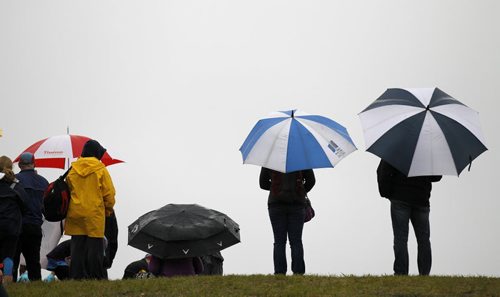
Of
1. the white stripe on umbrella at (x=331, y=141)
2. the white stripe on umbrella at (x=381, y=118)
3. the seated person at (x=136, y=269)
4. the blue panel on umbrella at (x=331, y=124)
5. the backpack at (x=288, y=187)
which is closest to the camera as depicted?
the white stripe on umbrella at (x=381, y=118)

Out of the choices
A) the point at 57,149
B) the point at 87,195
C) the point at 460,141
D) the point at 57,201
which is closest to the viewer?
the point at 57,201

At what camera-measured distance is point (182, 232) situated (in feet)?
48.3

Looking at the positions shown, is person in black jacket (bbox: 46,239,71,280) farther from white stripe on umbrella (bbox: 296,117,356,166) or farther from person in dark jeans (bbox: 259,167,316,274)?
white stripe on umbrella (bbox: 296,117,356,166)

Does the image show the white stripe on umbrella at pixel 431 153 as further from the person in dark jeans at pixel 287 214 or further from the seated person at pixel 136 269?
the seated person at pixel 136 269

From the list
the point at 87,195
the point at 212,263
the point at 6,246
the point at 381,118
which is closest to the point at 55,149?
the point at 212,263

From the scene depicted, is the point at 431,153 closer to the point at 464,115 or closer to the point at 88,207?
the point at 464,115

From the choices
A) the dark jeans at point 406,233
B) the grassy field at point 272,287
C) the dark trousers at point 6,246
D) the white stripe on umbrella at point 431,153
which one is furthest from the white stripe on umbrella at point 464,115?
the dark trousers at point 6,246

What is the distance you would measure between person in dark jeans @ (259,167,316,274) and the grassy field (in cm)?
88

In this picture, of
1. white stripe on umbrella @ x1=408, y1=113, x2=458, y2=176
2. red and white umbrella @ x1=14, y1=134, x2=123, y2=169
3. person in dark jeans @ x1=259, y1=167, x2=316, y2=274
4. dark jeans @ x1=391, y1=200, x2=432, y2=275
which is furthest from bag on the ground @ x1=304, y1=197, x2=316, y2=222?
red and white umbrella @ x1=14, y1=134, x2=123, y2=169

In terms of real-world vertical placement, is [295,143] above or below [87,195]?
above

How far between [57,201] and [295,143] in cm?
362

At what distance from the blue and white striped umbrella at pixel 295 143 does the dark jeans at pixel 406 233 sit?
1.25 metres

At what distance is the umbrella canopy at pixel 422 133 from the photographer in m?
13.7

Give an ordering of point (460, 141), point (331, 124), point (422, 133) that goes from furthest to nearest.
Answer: point (331, 124), point (460, 141), point (422, 133)
